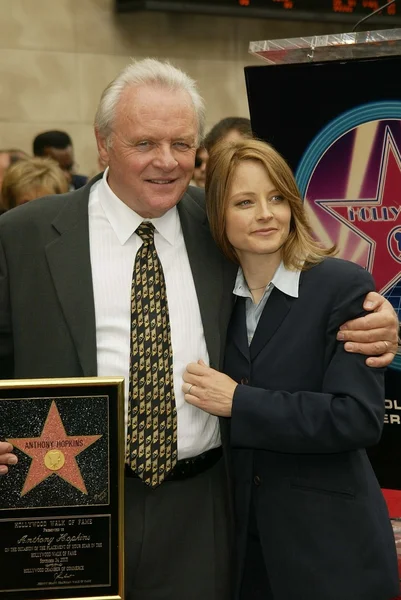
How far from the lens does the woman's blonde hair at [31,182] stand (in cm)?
505

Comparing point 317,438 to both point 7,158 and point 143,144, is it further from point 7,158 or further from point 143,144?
point 7,158

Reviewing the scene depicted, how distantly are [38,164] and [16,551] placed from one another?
3043 millimetres

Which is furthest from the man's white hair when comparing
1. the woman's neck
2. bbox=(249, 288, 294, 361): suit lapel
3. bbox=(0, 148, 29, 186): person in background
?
→ bbox=(0, 148, 29, 186): person in background

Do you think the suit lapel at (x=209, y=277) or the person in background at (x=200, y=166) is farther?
the person in background at (x=200, y=166)

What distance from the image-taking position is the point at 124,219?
2.71m

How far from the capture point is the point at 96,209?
277 centimetres

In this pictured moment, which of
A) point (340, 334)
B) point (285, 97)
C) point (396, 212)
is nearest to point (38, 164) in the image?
point (285, 97)

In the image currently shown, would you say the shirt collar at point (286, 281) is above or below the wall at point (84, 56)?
below

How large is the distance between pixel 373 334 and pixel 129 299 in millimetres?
636

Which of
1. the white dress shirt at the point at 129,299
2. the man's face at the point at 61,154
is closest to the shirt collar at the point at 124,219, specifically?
the white dress shirt at the point at 129,299

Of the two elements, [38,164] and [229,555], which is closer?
[229,555]

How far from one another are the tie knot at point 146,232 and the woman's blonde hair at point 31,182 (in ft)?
7.77

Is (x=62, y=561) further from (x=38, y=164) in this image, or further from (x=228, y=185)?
(x=38, y=164)

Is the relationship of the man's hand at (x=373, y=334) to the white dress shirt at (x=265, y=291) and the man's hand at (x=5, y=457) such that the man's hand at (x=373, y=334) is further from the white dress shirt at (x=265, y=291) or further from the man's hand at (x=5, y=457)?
the man's hand at (x=5, y=457)
